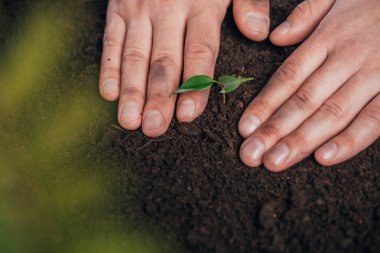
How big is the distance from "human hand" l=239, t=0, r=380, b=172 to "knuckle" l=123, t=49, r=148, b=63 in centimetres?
52

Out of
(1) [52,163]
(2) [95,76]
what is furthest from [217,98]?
(1) [52,163]

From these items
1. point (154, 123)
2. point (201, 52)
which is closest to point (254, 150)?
point (154, 123)

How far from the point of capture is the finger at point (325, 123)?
5.17 feet

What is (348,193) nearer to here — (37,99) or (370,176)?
(370,176)

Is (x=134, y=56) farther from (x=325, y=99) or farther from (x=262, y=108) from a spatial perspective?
(x=325, y=99)

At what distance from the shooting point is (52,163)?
178 cm

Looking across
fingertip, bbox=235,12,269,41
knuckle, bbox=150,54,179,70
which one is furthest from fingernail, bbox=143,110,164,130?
fingertip, bbox=235,12,269,41

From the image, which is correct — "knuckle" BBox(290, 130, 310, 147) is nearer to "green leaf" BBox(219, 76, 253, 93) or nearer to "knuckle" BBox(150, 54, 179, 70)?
"green leaf" BBox(219, 76, 253, 93)

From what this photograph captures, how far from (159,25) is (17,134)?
77 centimetres

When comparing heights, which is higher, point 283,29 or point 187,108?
point 283,29

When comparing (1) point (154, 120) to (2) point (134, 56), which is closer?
(1) point (154, 120)

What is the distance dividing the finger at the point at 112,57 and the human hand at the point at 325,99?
1.87ft

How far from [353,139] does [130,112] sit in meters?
0.83

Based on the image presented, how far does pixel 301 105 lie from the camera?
165 cm
